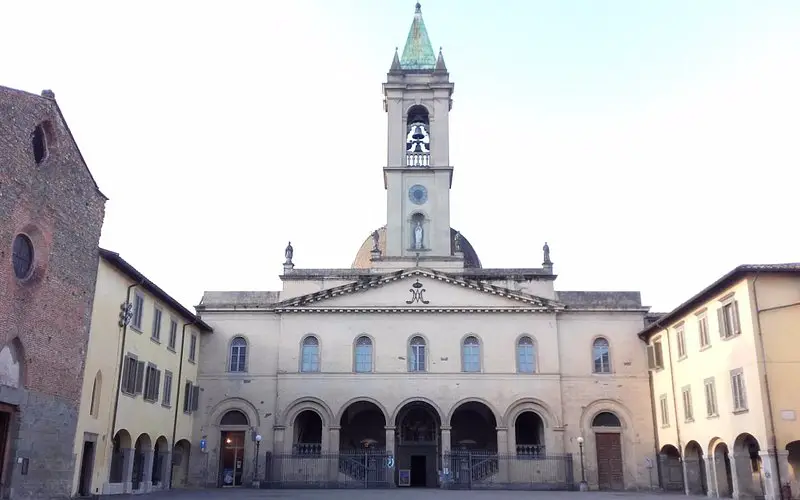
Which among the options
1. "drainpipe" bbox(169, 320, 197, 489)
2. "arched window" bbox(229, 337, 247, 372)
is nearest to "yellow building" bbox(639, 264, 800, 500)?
"arched window" bbox(229, 337, 247, 372)

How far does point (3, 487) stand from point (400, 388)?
67.0ft

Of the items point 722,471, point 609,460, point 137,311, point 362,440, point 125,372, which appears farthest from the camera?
point 362,440

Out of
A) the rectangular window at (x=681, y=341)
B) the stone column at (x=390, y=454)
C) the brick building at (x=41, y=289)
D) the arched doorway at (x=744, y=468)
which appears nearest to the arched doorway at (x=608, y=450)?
the rectangular window at (x=681, y=341)

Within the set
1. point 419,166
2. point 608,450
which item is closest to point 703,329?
point 608,450

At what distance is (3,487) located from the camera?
20.2 meters

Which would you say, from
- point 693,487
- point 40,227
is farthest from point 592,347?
point 40,227

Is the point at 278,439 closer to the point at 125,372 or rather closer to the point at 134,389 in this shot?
the point at 134,389

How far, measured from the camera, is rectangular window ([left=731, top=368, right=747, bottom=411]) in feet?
86.7

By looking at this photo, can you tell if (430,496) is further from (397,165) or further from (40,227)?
(397,165)

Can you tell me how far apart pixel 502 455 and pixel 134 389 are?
17.5 meters

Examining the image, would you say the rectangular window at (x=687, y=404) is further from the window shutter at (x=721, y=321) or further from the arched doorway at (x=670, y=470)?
the window shutter at (x=721, y=321)

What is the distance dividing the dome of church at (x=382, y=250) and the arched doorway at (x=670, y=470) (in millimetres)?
16628

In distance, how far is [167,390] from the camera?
33719mm

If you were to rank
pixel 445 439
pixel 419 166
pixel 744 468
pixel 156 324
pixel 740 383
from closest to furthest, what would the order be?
pixel 740 383 < pixel 744 468 < pixel 156 324 < pixel 445 439 < pixel 419 166
